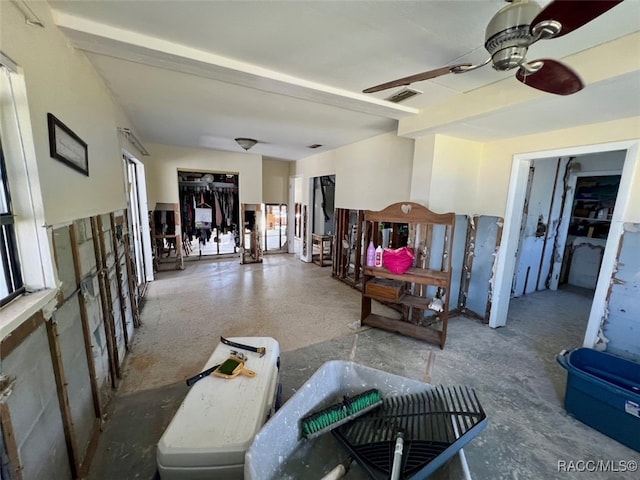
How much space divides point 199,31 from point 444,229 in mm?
2868

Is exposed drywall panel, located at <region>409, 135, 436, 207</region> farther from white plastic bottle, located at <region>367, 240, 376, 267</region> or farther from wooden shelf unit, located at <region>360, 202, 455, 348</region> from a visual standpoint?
white plastic bottle, located at <region>367, 240, 376, 267</region>

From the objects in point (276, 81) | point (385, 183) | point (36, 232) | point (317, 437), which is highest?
point (276, 81)

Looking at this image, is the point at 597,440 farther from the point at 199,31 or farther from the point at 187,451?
the point at 199,31

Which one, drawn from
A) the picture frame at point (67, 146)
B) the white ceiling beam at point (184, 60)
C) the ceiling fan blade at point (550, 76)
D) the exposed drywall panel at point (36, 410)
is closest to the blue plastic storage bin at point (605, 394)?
the ceiling fan blade at point (550, 76)

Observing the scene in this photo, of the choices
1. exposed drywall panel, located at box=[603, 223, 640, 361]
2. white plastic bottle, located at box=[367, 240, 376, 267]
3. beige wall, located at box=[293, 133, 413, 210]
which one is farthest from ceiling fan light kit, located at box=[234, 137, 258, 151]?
exposed drywall panel, located at box=[603, 223, 640, 361]

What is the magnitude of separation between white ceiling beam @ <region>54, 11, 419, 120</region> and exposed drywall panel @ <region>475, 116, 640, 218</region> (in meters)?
1.76

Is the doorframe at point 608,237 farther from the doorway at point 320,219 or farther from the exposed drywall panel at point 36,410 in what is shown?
the exposed drywall panel at point 36,410

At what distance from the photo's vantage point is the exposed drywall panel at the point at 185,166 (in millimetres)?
4977

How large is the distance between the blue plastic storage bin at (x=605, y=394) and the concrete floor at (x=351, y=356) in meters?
0.08

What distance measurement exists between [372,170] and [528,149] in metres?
1.92

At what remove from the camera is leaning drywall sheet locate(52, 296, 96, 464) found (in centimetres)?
126

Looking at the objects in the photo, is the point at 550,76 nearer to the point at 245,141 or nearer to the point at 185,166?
the point at 245,141

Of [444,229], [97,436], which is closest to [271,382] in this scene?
[97,436]

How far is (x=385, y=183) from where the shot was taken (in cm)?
379
